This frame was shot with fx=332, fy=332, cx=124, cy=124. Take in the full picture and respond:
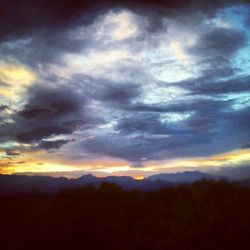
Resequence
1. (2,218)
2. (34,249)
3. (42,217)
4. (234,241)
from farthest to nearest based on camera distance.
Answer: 1. (2,218)
2. (42,217)
3. (34,249)
4. (234,241)

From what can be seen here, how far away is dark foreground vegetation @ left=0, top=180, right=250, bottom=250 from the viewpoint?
127 feet

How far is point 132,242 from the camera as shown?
1598 inches

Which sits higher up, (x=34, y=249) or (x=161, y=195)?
(x=161, y=195)

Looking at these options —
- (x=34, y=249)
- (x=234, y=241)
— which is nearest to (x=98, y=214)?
(x=34, y=249)

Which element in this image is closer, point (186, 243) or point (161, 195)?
point (186, 243)

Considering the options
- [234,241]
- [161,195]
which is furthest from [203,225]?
[161,195]

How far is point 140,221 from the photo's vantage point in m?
46.0

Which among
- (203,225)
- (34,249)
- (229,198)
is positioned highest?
(229,198)

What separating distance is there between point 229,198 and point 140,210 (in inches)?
558

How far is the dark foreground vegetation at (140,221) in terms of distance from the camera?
127 feet

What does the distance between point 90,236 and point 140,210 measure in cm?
1034

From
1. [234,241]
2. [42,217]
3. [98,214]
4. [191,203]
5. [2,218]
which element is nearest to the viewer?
[234,241]

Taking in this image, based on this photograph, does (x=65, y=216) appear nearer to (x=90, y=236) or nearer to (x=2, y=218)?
(x=90, y=236)

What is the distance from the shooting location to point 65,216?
55281 mm
